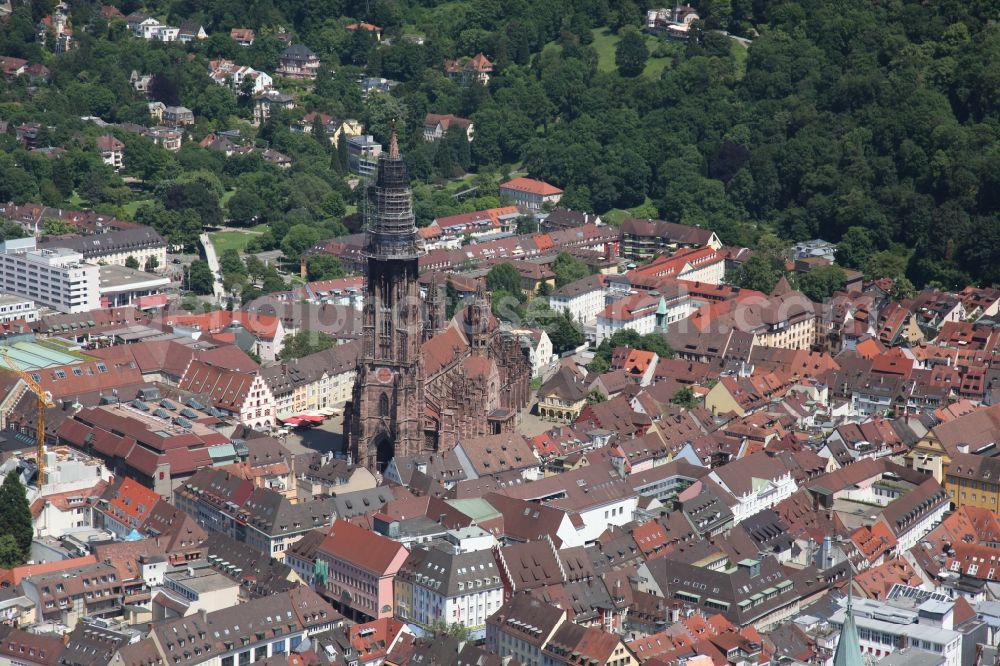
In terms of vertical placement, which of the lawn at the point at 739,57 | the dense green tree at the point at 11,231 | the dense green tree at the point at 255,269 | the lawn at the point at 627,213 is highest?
the lawn at the point at 739,57

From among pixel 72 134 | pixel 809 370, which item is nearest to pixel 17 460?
pixel 809 370

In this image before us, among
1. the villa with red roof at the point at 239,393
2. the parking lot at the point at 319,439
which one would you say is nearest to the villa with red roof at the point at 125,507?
the parking lot at the point at 319,439

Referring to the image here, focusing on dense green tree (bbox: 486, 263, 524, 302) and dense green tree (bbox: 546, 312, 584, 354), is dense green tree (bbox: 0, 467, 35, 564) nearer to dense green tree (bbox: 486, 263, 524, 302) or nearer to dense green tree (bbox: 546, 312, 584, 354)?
dense green tree (bbox: 546, 312, 584, 354)

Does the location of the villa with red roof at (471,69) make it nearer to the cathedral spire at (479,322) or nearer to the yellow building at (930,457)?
the cathedral spire at (479,322)

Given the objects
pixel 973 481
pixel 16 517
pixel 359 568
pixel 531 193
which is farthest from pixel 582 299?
pixel 16 517

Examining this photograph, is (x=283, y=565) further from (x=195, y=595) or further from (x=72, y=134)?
(x=72, y=134)

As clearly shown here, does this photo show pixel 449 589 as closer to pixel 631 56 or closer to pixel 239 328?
pixel 239 328
